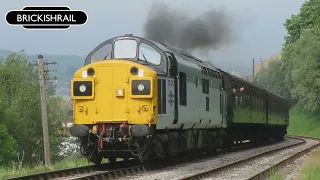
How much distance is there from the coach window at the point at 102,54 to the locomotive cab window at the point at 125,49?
0.72 feet

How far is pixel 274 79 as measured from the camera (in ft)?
305

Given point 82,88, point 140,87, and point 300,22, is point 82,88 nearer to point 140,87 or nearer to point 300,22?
point 140,87

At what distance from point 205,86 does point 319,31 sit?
35.9 meters

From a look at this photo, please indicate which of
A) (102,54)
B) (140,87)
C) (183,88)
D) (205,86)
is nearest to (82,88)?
(102,54)

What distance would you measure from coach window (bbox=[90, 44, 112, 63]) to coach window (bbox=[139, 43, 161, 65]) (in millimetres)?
933

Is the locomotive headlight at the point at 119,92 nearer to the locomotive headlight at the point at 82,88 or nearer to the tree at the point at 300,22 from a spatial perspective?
the locomotive headlight at the point at 82,88

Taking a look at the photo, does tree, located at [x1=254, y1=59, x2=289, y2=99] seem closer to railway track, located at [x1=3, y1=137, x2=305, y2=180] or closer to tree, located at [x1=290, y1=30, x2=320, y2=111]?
tree, located at [x1=290, y1=30, x2=320, y2=111]

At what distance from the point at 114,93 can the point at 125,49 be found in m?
1.63

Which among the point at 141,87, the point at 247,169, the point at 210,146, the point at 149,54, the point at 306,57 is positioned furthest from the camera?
the point at 306,57

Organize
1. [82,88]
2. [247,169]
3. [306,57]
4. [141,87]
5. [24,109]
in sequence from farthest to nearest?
1. [24,109]
2. [306,57]
3. [247,169]
4. [82,88]
5. [141,87]

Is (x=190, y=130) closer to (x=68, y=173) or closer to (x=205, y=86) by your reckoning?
(x=205, y=86)

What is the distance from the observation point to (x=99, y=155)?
16.3 meters

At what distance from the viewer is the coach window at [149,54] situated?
16141 millimetres

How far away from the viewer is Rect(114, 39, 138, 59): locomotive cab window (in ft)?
53.2
